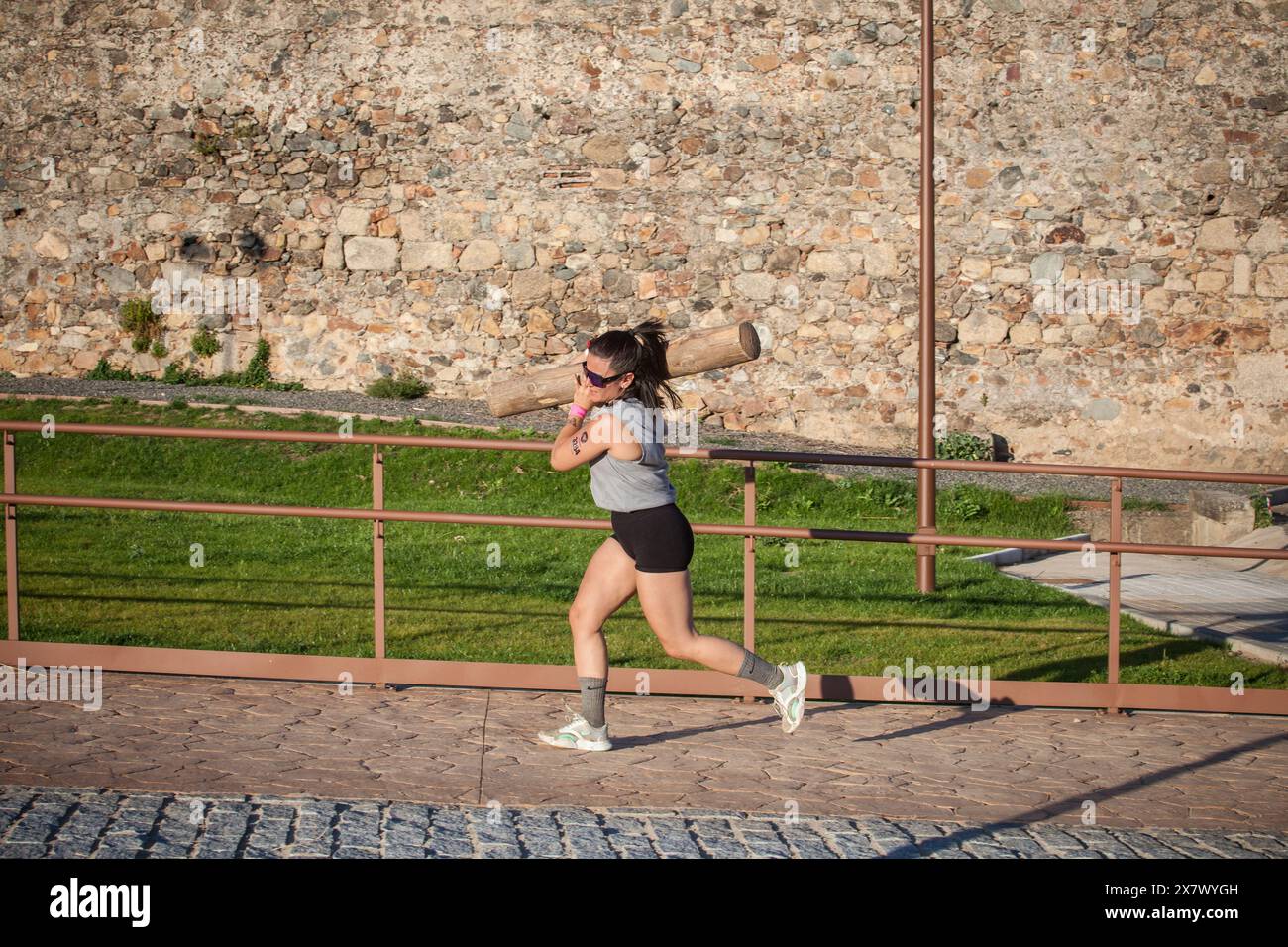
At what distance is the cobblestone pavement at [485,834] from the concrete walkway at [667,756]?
14 centimetres

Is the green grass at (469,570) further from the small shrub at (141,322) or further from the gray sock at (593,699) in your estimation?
the small shrub at (141,322)

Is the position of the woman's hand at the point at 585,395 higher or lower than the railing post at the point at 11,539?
higher

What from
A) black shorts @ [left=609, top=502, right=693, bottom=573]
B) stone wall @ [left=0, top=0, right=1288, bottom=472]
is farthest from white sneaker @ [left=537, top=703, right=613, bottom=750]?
stone wall @ [left=0, top=0, right=1288, bottom=472]

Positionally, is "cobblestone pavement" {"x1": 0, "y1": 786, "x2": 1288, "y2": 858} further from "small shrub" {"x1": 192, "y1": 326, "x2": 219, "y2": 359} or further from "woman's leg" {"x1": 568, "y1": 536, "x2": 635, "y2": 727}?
"small shrub" {"x1": 192, "y1": 326, "x2": 219, "y2": 359}

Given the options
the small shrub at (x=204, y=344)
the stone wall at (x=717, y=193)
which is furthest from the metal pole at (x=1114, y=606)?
the small shrub at (x=204, y=344)

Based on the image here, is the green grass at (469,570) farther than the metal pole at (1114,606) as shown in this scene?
Yes

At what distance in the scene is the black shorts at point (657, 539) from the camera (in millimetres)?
5727

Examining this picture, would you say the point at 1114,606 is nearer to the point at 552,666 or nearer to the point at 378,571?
the point at 552,666

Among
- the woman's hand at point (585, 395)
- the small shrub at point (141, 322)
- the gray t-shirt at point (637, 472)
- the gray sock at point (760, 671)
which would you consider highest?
the small shrub at point (141, 322)

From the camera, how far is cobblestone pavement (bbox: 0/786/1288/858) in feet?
15.1

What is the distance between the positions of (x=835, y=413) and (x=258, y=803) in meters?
13.3

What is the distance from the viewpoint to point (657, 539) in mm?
5723

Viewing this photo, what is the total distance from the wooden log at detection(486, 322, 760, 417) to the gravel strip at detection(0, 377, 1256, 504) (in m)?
8.80

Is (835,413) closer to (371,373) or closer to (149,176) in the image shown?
(371,373)
